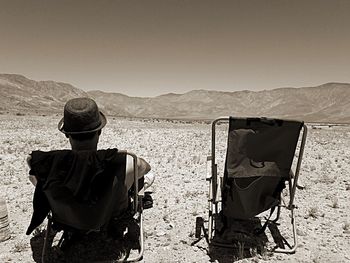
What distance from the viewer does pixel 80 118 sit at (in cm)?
300

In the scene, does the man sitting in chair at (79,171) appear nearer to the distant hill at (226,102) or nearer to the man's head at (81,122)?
the man's head at (81,122)

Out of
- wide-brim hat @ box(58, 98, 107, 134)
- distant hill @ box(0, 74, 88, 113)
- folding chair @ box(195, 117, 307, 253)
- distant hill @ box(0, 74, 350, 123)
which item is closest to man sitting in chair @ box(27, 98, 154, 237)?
wide-brim hat @ box(58, 98, 107, 134)

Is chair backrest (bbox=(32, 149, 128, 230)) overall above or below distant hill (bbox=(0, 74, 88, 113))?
below

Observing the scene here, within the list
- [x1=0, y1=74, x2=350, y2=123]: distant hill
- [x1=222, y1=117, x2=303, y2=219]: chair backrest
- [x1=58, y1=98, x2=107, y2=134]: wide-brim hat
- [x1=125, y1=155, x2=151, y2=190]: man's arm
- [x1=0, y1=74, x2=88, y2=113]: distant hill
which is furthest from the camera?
[x1=0, y1=74, x2=350, y2=123]: distant hill

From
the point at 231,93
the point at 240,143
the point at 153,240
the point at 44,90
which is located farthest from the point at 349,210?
the point at 231,93

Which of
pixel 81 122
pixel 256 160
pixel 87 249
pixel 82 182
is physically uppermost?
pixel 81 122

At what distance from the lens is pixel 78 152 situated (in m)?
2.92

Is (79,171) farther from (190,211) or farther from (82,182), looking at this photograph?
(190,211)

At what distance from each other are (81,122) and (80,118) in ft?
0.12

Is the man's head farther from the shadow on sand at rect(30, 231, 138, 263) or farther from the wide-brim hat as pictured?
the shadow on sand at rect(30, 231, 138, 263)

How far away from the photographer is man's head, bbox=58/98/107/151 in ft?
9.86

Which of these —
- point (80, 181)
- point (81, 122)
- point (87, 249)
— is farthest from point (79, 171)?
point (87, 249)

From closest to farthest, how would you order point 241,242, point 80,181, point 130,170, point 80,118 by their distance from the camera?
point 80,181
point 80,118
point 130,170
point 241,242

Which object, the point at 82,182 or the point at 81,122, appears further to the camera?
the point at 81,122
